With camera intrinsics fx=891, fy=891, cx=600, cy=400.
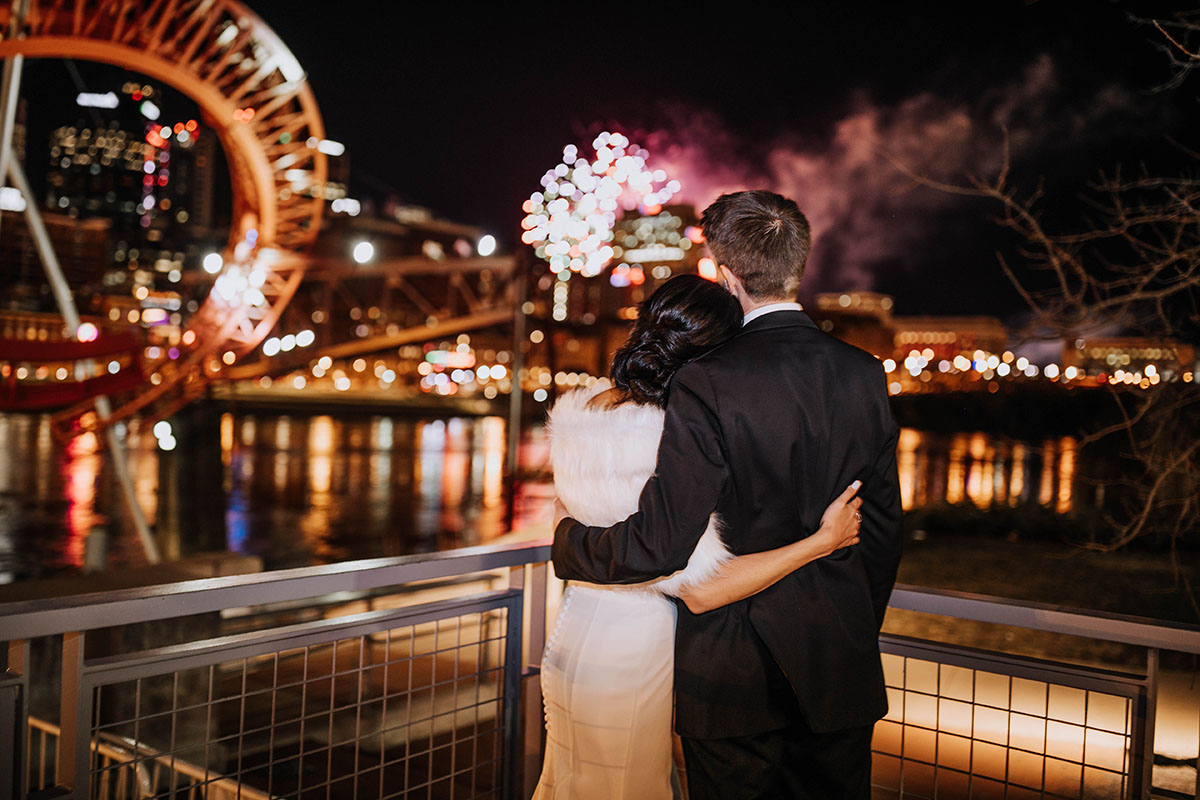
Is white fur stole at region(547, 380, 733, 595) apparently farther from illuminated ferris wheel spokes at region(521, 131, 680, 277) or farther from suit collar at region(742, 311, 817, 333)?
illuminated ferris wheel spokes at region(521, 131, 680, 277)

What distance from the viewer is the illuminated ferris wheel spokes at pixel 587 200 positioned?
19.4m

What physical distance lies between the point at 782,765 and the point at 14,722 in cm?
165

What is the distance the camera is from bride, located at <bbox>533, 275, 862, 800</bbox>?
204 cm

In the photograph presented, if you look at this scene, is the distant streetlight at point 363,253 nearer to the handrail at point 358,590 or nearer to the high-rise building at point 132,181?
the high-rise building at point 132,181

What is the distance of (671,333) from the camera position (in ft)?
6.72

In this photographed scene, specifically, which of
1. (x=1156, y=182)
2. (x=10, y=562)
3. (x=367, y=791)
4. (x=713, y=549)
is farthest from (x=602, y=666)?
(x=10, y=562)

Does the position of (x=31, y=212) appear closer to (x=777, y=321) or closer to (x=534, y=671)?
(x=534, y=671)

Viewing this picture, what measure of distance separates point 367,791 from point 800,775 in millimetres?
3465

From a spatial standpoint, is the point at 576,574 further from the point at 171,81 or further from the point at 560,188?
the point at 560,188

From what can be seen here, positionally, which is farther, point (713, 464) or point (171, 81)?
point (171, 81)

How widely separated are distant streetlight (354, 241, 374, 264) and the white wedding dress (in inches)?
526

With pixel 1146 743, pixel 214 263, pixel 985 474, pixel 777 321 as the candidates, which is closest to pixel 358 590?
pixel 777 321

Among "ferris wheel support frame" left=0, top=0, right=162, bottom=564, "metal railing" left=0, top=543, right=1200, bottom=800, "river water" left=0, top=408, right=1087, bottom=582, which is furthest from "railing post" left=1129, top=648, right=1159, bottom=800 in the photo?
"ferris wheel support frame" left=0, top=0, right=162, bottom=564

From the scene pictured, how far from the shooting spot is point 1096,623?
2.36 metres
